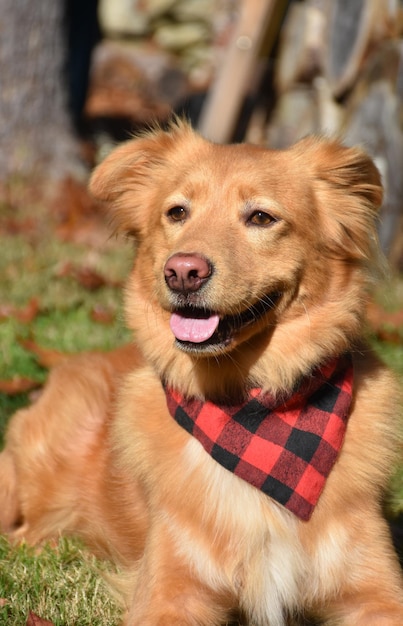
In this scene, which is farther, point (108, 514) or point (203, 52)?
point (203, 52)

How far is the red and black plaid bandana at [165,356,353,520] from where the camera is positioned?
3.22 metres

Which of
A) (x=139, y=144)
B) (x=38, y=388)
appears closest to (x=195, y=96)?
(x=38, y=388)

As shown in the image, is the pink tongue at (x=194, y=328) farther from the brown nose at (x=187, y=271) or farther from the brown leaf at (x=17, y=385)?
the brown leaf at (x=17, y=385)

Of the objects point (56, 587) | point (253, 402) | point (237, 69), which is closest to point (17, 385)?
point (56, 587)

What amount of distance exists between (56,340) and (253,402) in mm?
2864

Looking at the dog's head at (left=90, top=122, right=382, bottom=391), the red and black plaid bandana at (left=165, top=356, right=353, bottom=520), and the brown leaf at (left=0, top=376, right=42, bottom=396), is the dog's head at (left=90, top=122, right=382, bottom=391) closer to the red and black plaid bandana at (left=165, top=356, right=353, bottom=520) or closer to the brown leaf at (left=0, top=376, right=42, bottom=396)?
the red and black plaid bandana at (left=165, top=356, right=353, bottom=520)

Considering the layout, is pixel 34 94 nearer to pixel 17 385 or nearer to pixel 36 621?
pixel 17 385

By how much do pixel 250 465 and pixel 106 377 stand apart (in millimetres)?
1218

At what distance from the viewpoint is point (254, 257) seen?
3209mm

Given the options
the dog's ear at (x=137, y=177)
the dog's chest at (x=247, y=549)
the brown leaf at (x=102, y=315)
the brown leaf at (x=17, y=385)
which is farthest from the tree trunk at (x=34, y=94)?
the dog's chest at (x=247, y=549)

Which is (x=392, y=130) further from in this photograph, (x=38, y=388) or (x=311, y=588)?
(x=311, y=588)

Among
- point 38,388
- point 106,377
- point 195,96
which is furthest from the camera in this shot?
point 195,96

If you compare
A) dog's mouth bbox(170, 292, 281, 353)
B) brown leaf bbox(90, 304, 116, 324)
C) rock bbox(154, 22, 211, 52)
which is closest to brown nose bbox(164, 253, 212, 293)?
dog's mouth bbox(170, 292, 281, 353)

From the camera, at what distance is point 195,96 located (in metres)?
15.8
